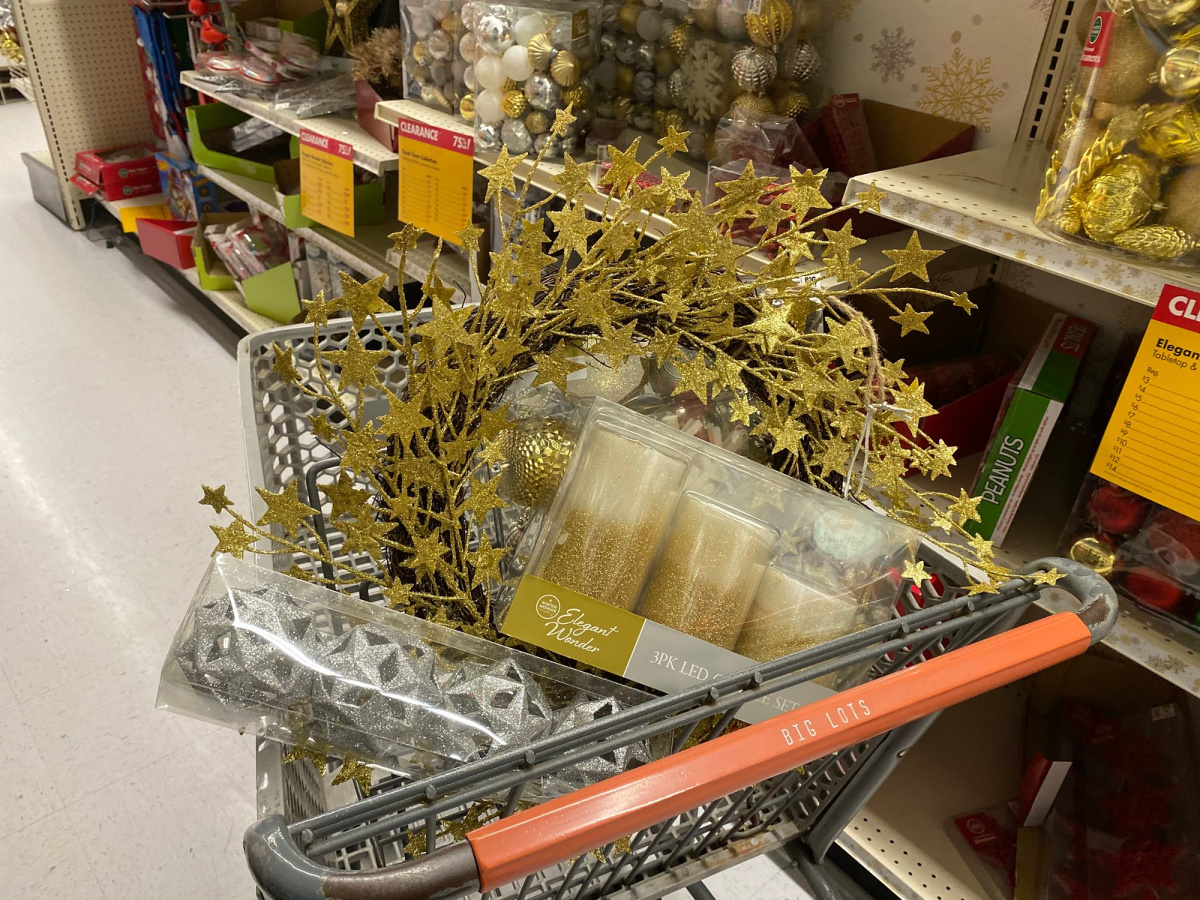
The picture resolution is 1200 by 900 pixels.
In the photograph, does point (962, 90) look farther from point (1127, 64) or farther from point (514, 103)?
point (514, 103)

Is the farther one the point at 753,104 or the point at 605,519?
the point at 753,104

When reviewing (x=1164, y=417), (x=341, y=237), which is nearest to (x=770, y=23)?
(x=1164, y=417)

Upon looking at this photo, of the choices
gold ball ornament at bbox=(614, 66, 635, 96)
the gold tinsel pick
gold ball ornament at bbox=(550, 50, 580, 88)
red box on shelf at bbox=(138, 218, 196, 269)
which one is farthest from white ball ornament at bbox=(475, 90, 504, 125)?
red box on shelf at bbox=(138, 218, 196, 269)

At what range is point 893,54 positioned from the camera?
55.2 inches

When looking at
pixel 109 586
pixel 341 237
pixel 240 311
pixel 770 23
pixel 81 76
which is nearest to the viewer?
pixel 770 23

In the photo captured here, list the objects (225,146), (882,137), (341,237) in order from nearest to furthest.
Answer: (882,137) < (341,237) < (225,146)

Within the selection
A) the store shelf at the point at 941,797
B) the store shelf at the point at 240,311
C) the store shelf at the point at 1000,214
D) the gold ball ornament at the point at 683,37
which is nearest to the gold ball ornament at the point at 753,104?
the gold ball ornament at the point at 683,37

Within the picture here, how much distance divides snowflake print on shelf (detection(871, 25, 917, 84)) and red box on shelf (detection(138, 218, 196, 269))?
2216 millimetres

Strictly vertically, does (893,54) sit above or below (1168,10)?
below

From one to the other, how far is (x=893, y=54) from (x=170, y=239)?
2.36 m

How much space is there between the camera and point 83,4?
2979 mm

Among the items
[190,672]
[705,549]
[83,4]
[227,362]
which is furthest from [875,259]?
[83,4]

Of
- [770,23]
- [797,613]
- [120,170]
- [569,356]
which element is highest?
[770,23]

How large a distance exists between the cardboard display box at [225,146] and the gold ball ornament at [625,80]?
1.40 m
